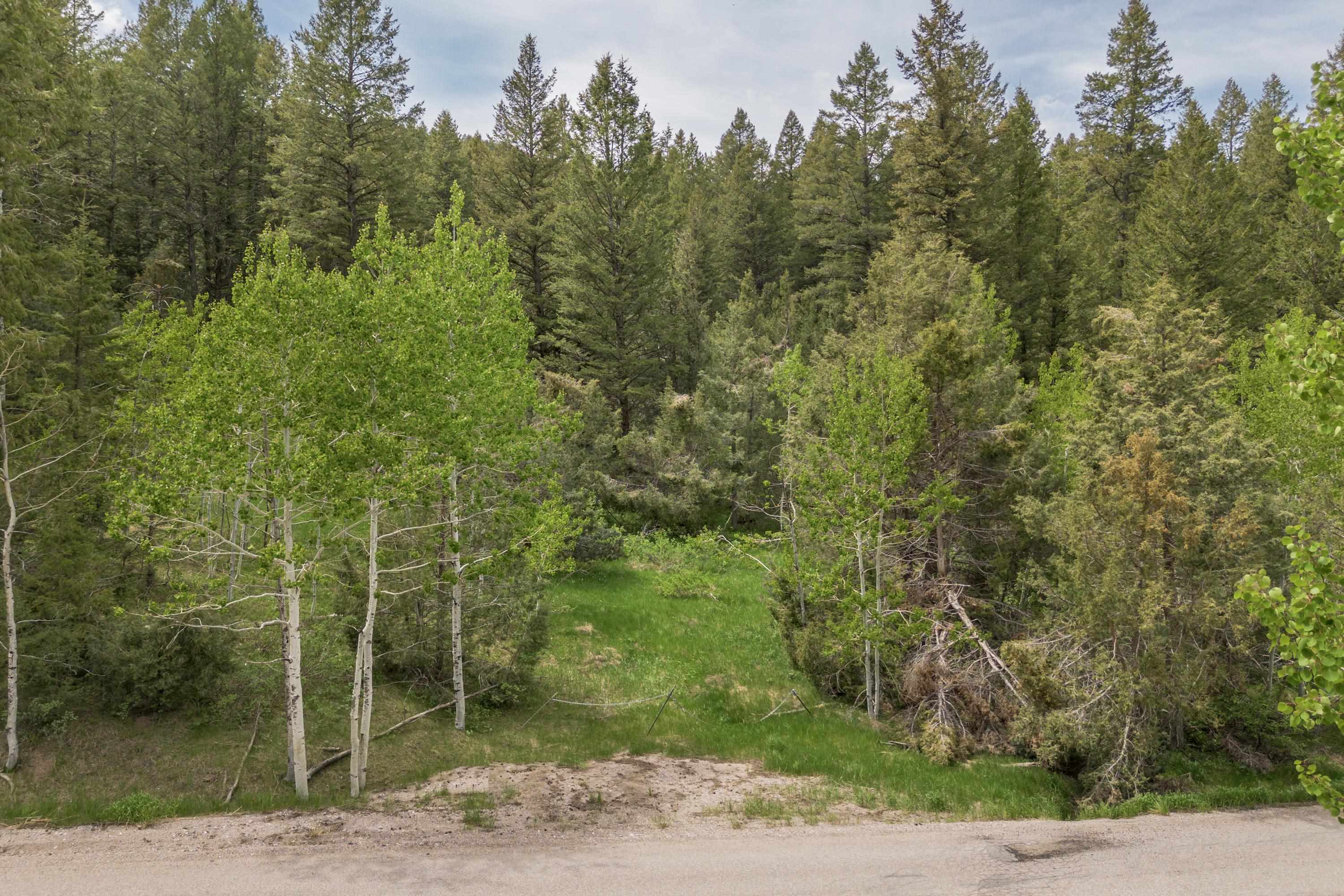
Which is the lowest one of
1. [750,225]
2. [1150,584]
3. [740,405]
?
[1150,584]

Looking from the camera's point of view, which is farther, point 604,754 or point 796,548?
point 796,548

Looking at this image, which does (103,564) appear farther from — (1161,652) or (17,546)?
(1161,652)

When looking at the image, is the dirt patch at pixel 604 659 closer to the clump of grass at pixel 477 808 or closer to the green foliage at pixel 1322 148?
the clump of grass at pixel 477 808

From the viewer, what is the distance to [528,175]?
1425 inches

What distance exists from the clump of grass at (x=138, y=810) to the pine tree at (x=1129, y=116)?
45.4m

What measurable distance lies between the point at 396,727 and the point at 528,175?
29.1m

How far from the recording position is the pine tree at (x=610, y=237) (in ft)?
103

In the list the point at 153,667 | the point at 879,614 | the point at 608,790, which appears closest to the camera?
the point at 608,790

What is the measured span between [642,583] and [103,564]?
15.0 meters

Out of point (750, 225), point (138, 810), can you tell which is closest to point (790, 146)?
point (750, 225)

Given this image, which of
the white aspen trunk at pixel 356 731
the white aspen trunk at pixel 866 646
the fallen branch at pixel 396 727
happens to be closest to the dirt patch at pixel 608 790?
the white aspen trunk at pixel 356 731

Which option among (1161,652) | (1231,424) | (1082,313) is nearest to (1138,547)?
(1161,652)

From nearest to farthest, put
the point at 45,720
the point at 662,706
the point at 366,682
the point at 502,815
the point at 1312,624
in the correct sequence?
the point at 1312,624
the point at 502,815
the point at 366,682
the point at 45,720
the point at 662,706

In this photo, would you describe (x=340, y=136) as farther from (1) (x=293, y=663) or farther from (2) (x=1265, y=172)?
(2) (x=1265, y=172)
